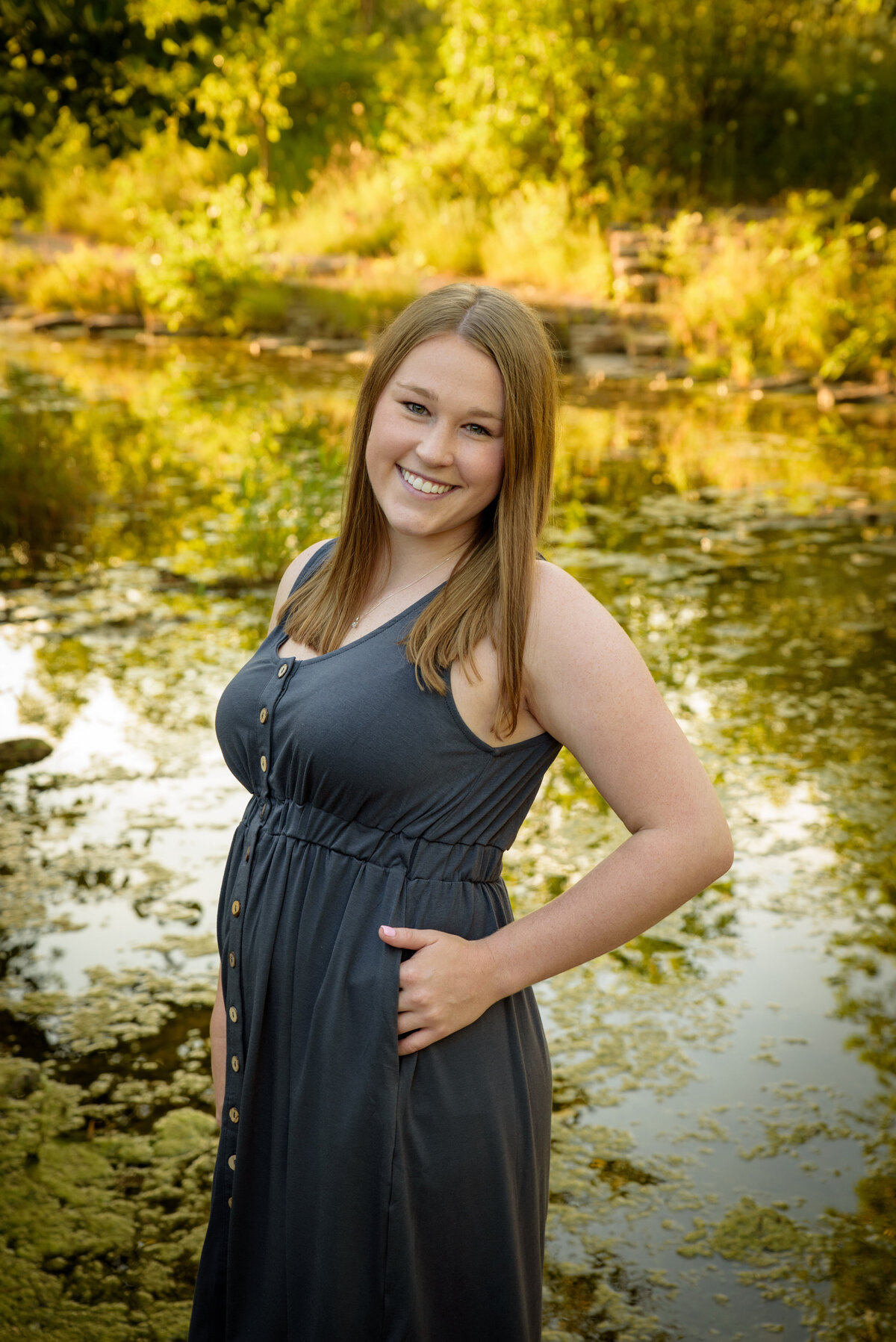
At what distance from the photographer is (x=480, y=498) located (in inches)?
65.8

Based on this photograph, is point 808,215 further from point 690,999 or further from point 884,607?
point 690,999

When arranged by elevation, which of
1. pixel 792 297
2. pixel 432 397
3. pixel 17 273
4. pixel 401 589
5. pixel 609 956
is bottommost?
pixel 609 956

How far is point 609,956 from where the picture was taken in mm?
3666

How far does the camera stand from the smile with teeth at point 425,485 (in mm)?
1659

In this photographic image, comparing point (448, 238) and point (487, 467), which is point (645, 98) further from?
point (487, 467)

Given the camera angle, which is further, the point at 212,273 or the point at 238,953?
the point at 212,273

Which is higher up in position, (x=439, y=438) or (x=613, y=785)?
(x=439, y=438)

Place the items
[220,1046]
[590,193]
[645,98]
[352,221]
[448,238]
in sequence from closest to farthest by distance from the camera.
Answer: [220,1046] < [448,238] < [590,193] < [645,98] < [352,221]

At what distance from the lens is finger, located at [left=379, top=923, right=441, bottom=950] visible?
1.55 metres

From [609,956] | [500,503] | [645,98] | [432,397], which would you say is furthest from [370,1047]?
[645,98]

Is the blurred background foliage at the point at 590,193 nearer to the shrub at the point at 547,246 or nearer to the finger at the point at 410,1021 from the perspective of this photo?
the shrub at the point at 547,246

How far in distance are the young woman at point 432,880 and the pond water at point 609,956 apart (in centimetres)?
95

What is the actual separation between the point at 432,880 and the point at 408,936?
86mm

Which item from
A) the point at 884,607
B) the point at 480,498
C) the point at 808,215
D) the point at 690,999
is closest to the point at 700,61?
the point at 808,215
